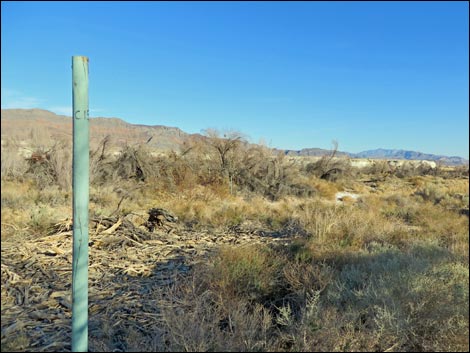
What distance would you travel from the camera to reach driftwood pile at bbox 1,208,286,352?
13.7 ft

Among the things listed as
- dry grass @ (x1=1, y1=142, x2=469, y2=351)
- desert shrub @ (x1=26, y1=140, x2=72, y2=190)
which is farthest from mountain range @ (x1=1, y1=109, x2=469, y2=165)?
desert shrub @ (x1=26, y1=140, x2=72, y2=190)

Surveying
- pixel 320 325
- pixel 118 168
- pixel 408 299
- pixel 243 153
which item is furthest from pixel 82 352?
pixel 243 153

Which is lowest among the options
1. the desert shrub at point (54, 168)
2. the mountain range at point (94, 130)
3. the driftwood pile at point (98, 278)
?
the driftwood pile at point (98, 278)

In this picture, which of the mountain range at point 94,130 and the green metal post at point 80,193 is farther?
the mountain range at point 94,130

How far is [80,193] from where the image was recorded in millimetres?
2996

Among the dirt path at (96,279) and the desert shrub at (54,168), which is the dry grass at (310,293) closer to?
the dirt path at (96,279)

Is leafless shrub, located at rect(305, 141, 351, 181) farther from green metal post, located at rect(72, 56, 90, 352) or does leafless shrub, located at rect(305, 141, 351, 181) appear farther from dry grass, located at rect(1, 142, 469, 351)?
green metal post, located at rect(72, 56, 90, 352)

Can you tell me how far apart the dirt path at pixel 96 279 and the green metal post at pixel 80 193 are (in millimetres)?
937

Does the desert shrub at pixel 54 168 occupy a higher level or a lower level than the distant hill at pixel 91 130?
lower

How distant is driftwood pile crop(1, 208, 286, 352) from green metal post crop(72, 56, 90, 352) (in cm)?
93

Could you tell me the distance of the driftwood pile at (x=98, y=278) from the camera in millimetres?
4180

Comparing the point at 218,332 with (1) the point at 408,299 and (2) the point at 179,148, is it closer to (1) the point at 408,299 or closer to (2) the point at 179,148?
(1) the point at 408,299

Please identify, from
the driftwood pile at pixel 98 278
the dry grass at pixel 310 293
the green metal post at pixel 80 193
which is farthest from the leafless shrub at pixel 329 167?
the green metal post at pixel 80 193

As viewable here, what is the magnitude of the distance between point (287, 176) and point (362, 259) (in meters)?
16.1
